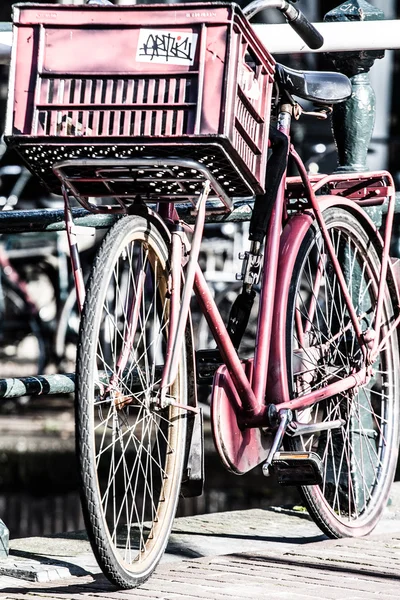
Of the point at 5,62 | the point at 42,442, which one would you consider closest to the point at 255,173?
the point at 5,62

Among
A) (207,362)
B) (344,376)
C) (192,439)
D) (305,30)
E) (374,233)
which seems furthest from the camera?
(374,233)

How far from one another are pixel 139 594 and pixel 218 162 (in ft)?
3.01

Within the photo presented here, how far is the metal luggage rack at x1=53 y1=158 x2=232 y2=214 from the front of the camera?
105 inches

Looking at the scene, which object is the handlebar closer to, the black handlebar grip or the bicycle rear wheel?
the black handlebar grip

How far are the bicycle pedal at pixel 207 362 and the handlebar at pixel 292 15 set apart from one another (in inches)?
32.0

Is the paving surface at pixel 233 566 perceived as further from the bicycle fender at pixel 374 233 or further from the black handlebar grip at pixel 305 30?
the black handlebar grip at pixel 305 30

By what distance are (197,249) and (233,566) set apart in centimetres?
77

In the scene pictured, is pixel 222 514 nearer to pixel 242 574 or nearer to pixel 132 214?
pixel 242 574

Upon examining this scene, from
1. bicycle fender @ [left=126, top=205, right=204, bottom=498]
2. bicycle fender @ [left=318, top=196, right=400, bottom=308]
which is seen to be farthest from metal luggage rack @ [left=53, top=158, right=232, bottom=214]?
bicycle fender @ [left=318, top=196, right=400, bottom=308]

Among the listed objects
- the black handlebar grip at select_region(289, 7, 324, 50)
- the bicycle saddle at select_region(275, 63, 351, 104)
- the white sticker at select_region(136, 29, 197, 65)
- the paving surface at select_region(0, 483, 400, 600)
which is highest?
the black handlebar grip at select_region(289, 7, 324, 50)

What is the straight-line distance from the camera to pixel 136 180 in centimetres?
279

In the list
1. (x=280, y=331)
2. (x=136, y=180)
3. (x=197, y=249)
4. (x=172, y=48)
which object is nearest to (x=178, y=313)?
(x=197, y=249)

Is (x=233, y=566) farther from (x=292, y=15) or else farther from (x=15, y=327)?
(x=15, y=327)

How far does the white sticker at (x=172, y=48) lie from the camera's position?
2615mm
